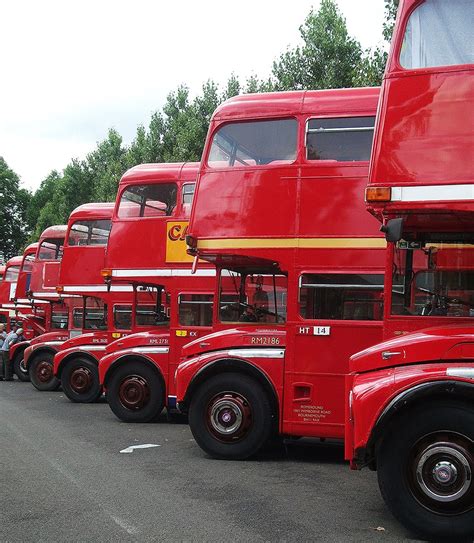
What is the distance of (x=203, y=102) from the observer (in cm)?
3216

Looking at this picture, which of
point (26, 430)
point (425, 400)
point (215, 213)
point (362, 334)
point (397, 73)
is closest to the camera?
point (425, 400)

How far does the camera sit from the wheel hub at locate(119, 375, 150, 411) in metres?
13.0

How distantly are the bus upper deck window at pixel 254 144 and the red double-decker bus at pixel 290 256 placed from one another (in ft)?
0.04

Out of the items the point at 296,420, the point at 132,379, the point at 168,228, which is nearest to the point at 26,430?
the point at 132,379

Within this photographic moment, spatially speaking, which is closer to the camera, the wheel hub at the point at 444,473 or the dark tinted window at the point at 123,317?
the wheel hub at the point at 444,473

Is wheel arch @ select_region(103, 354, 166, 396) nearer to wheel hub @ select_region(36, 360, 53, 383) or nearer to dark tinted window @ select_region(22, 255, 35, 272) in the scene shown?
wheel hub @ select_region(36, 360, 53, 383)

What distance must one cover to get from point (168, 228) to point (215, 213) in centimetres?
397

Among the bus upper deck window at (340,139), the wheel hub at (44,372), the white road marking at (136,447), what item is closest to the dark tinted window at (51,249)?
the wheel hub at (44,372)

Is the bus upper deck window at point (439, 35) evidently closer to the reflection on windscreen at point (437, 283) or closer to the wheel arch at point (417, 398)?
the reflection on windscreen at point (437, 283)

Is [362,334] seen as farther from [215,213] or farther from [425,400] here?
[425,400]

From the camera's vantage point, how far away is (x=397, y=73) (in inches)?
255

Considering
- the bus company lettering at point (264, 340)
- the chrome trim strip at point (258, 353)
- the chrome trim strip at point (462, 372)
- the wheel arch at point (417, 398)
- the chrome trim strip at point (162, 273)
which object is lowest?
the wheel arch at point (417, 398)

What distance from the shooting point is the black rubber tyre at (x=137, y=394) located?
42.6ft

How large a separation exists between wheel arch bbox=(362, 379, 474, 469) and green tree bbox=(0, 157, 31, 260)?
60387 millimetres
